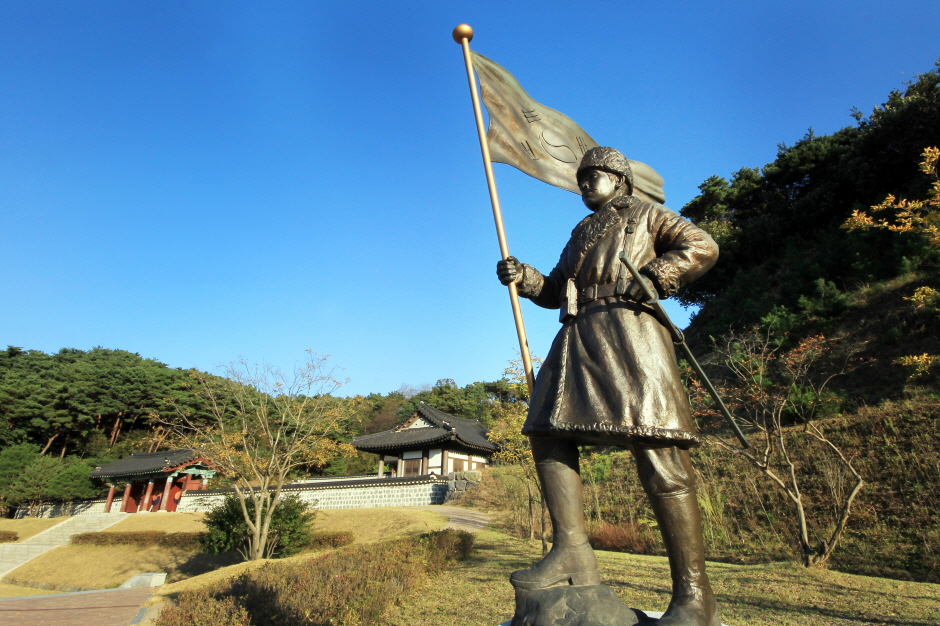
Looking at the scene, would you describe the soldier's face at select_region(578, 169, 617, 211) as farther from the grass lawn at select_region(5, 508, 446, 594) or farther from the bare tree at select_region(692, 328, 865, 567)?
the grass lawn at select_region(5, 508, 446, 594)

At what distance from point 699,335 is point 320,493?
1829 cm

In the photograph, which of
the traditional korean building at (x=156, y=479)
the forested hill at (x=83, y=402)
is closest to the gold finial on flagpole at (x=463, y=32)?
the traditional korean building at (x=156, y=479)

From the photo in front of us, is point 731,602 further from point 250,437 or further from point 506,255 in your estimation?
point 250,437

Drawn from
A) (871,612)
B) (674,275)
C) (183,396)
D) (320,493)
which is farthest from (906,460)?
(183,396)

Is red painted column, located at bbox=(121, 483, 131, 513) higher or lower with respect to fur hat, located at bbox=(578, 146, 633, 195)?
lower

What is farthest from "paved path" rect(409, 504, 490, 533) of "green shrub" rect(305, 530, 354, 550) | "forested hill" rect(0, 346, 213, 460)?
"forested hill" rect(0, 346, 213, 460)

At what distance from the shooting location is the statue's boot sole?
6.74 ft

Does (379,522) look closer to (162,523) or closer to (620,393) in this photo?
(162,523)

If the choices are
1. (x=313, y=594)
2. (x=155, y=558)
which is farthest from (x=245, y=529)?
(x=313, y=594)

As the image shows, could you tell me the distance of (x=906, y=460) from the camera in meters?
9.99

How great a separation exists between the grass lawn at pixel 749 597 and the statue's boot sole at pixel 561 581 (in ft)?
11.6

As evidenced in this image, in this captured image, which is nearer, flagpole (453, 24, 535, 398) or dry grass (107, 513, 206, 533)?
flagpole (453, 24, 535, 398)

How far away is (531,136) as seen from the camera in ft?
12.2

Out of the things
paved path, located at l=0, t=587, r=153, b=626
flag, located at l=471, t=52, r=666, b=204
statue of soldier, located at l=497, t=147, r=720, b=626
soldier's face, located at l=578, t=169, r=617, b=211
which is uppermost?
flag, located at l=471, t=52, r=666, b=204
